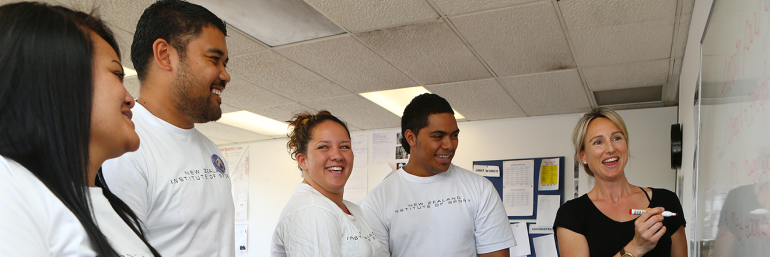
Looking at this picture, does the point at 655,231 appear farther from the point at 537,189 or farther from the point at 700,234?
the point at 537,189

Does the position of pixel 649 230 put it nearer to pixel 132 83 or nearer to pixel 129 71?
pixel 129 71

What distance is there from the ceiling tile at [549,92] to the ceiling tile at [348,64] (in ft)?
2.39

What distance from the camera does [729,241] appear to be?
0.89 m

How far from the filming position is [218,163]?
1.21 metres

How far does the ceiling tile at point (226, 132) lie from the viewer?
4730 millimetres

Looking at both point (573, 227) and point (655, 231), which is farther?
point (573, 227)

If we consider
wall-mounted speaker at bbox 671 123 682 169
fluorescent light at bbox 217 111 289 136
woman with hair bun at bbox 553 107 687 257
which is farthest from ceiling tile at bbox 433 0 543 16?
fluorescent light at bbox 217 111 289 136

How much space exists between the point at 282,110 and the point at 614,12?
8.71 ft

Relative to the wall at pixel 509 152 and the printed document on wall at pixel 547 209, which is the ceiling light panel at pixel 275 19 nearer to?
the wall at pixel 509 152

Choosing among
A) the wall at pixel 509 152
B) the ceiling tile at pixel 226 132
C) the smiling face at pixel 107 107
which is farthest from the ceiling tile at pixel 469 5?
the ceiling tile at pixel 226 132

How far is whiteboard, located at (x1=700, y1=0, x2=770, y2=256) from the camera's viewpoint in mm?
674

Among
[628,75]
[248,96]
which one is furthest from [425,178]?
[248,96]

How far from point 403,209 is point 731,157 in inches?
43.9

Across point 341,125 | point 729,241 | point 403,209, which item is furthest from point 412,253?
point 729,241
